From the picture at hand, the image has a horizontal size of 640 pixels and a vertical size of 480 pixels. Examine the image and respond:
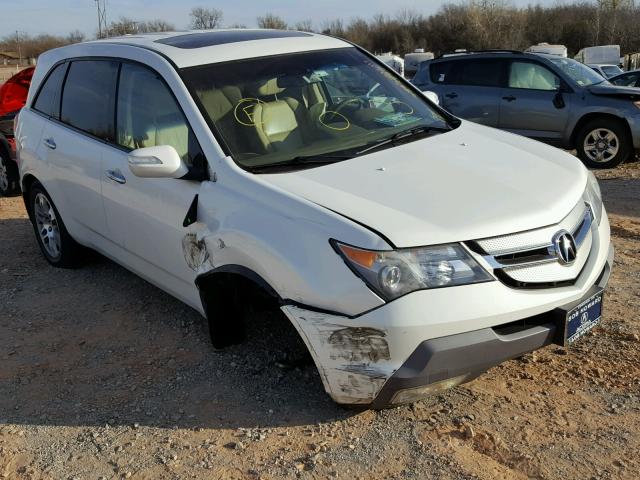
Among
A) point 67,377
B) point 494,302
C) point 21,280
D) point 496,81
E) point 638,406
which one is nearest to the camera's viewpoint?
point 494,302

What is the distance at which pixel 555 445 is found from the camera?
2.96 metres

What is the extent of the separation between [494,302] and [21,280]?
4.11m

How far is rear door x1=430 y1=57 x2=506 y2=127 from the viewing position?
1056 cm

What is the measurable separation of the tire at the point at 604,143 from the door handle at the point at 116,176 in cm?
752

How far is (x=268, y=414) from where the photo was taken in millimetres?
3363

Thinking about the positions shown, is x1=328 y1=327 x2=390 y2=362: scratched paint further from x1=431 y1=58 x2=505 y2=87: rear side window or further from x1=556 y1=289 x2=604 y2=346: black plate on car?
x1=431 y1=58 x2=505 y2=87: rear side window

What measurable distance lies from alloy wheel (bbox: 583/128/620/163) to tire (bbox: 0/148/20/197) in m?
7.53

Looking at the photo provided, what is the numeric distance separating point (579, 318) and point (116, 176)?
2710mm

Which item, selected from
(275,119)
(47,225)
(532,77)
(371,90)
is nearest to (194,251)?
(275,119)

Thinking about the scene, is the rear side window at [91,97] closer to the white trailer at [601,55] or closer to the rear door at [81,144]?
the rear door at [81,144]

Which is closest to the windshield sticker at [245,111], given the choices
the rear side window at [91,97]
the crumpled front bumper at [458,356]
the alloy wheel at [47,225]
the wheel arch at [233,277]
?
the wheel arch at [233,277]

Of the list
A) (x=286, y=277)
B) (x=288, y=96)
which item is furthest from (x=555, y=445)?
(x=288, y=96)

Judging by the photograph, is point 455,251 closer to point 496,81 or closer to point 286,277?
point 286,277

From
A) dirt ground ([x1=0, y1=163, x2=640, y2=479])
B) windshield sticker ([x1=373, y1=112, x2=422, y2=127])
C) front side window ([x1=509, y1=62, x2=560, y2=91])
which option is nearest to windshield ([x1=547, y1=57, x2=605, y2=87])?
front side window ([x1=509, y1=62, x2=560, y2=91])
